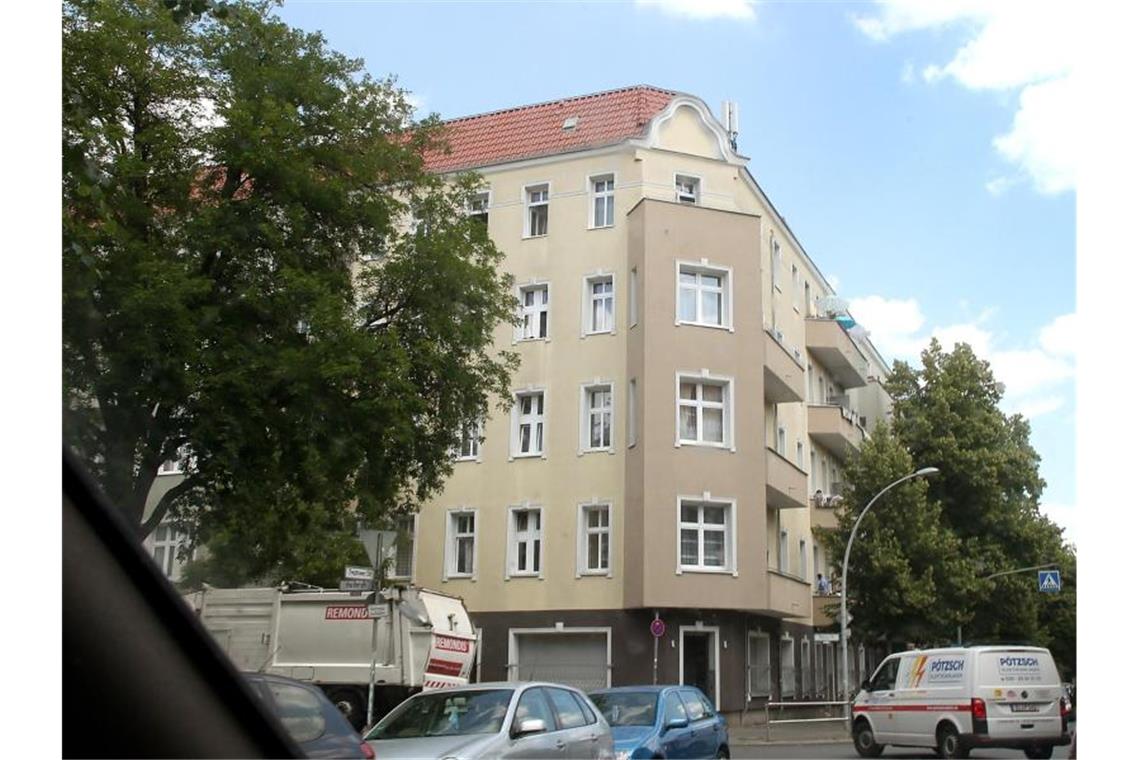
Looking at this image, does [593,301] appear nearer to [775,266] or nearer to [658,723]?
[775,266]

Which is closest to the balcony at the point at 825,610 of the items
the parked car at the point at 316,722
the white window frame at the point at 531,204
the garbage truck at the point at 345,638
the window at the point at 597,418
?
the window at the point at 597,418

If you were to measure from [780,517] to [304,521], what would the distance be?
2228 cm

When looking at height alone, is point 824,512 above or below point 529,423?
below

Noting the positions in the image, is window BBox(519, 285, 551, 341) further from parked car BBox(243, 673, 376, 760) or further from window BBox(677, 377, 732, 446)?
parked car BBox(243, 673, 376, 760)

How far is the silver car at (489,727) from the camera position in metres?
9.80

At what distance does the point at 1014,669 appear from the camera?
2183 cm

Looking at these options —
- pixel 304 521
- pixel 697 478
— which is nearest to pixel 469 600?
pixel 697 478

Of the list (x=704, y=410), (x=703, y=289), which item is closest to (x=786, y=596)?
(x=704, y=410)

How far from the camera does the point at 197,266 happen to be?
599 inches

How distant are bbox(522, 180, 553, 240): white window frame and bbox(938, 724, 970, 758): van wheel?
1805 centimetres

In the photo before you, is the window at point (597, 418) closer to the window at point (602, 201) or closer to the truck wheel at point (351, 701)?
the window at point (602, 201)

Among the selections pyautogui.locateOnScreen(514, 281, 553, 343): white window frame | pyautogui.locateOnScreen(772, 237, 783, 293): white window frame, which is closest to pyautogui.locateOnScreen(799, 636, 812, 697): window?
pyautogui.locateOnScreen(772, 237, 783, 293): white window frame

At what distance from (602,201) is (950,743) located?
709 inches
